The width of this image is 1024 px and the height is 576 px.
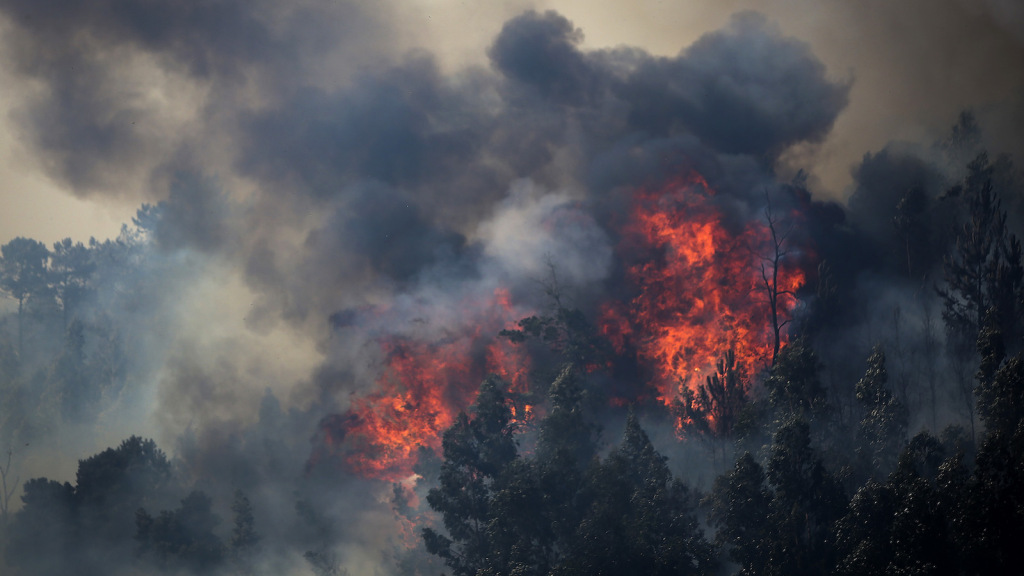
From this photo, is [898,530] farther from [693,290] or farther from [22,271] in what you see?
[22,271]

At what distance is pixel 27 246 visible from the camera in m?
137

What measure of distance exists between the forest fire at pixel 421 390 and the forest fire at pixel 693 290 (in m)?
9.25

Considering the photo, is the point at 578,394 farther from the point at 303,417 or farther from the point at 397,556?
the point at 303,417

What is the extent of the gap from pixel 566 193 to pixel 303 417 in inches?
1297

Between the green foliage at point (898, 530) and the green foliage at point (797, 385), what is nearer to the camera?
the green foliage at point (898, 530)

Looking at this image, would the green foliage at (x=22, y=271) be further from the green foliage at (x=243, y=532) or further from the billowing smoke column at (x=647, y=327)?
the green foliage at (x=243, y=532)

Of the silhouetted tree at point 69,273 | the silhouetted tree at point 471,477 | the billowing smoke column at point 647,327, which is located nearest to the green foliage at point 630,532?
the silhouetted tree at point 471,477

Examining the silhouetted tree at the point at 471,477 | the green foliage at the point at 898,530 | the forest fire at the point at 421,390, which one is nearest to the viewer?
the green foliage at the point at 898,530

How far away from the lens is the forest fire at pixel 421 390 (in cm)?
7000

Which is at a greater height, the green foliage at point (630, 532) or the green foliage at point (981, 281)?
the green foliage at point (981, 281)

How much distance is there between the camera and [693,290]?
7012 cm

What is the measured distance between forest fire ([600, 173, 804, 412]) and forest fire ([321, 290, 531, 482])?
925 centimetres

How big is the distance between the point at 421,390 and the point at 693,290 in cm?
2469

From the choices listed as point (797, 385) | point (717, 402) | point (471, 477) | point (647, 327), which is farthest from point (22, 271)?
point (797, 385)
